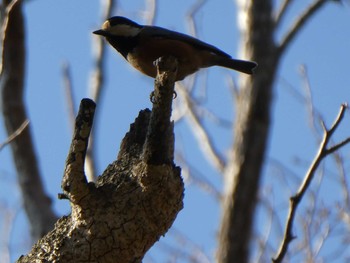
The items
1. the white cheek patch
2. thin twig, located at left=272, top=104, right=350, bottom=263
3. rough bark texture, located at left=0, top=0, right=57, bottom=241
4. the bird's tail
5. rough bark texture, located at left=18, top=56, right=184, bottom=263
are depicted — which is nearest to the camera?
rough bark texture, located at left=18, top=56, right=184, bottom=263

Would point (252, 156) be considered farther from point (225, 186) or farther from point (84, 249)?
point (84, 249)

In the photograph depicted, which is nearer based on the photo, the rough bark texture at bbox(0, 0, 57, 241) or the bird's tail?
the bird's tail

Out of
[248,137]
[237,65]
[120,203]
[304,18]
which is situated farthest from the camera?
[304,18]

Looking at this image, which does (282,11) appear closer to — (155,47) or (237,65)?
(237,65)

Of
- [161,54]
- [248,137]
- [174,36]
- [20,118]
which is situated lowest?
[161,54]

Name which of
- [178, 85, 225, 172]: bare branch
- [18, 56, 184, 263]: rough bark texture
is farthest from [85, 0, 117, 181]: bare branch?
[18, 56, 184, 263]: rough bark texture

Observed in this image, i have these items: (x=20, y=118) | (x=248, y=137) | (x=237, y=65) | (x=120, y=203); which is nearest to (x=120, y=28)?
(x=237, y=65)

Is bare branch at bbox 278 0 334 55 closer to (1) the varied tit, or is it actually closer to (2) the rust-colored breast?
(1) the varied tit

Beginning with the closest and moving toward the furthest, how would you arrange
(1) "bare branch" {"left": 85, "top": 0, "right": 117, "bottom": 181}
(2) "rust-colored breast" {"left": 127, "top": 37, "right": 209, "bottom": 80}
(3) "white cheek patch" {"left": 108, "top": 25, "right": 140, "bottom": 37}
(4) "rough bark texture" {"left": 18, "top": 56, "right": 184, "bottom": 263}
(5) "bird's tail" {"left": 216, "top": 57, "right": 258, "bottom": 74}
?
(4) "rough bark texture" {"left": 18, "top": 56, "right": 184, "bottom": 263}, (2) "rust-colored breast" {"left": 127, "top": 37, "right": 209, "bottom": 80}, (3) "white cheek patch" {"left": 108, "top": 25, "right": 140, "bottom": 37}, (5) "bird's tail" {"left": 216, "top": 57, "right": 258, "bottom": 74}, (1) "bare branch" {"left": 85, "top": 0, "right": 117, "bottom": 181}

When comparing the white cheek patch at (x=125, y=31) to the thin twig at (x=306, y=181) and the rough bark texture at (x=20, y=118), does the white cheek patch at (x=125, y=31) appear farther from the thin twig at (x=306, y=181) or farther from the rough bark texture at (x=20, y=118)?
the thin twig at (x=306, y=181)

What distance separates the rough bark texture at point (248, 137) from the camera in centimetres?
468

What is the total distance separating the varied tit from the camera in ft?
12.4

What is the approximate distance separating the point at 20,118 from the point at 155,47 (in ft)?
3.77

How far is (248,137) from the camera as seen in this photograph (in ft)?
16.8
